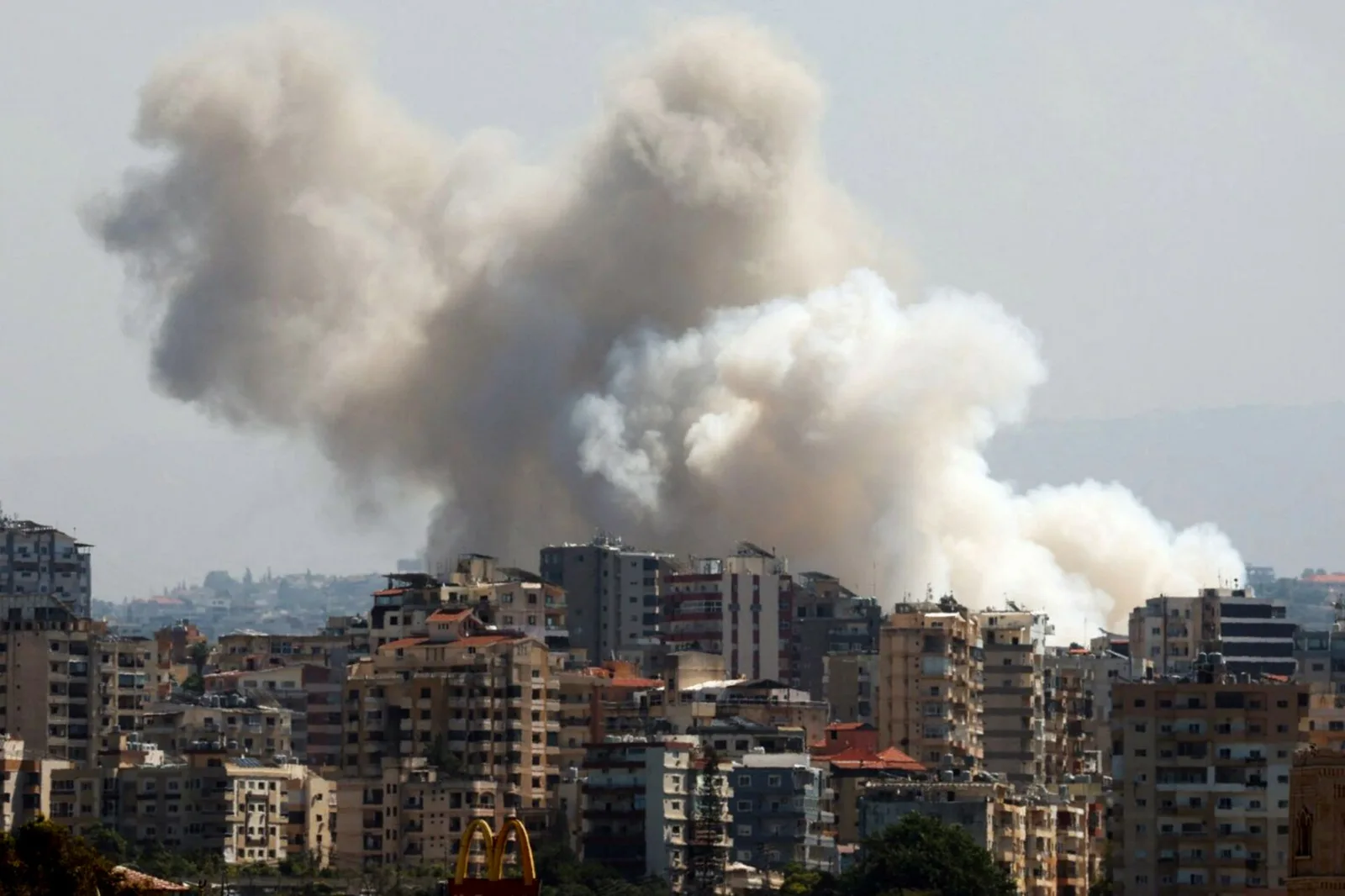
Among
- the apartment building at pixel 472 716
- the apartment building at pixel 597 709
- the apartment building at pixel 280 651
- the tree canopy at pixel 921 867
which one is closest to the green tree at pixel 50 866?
the tree canopy at pixel 921 867

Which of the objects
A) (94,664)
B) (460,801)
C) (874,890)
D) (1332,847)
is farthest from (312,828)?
(1332,847)

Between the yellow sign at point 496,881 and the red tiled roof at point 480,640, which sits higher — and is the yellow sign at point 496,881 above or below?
below

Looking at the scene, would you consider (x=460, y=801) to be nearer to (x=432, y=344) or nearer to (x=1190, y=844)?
(x=1190, y=844)

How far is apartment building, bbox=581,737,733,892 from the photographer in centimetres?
8438

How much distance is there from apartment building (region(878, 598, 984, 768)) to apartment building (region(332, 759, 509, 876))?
12666 millimetres

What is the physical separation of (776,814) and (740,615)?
30.7 metres

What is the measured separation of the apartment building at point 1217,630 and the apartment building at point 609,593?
44.8 feet

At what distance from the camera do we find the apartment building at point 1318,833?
109 ft

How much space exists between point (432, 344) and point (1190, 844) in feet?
196

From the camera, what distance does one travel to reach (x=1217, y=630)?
388ft

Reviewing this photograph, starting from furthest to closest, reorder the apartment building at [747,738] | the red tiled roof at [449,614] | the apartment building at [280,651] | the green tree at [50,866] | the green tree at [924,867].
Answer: the apartment building at [280,651]
the red tiled roof at [449,614]
the apartment building at [747,738]
the green tree at [924,867]
the green tree at [50,866]

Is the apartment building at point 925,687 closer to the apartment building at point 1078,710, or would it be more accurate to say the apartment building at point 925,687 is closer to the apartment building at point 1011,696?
the apartment building at point 1011,696

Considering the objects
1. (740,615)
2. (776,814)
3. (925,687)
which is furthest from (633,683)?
(740,615)

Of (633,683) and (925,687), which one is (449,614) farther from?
(925,687)
